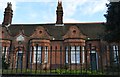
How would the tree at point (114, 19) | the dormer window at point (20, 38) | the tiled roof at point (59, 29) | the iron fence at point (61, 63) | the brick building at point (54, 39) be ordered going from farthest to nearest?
the tiled roof at point (59, 29) < the dormer window at point (20, 38) < the brick building at point (54, 39) < the tree at point (114, 19) < the iron fence at point (61, 63)

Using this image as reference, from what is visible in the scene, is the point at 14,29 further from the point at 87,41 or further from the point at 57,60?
the point at 87,41

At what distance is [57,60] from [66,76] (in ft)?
64.1

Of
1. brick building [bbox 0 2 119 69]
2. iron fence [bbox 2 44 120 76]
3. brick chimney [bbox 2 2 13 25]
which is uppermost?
brick chimney [bbox 2 2 13 25]

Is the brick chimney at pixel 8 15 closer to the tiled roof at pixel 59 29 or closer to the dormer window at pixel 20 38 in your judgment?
the tiled roof at pixel 59 29

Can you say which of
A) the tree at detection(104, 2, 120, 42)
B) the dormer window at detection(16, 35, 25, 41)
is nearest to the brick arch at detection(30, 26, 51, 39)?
the dormer window at detection(16, 35, 25, 41)

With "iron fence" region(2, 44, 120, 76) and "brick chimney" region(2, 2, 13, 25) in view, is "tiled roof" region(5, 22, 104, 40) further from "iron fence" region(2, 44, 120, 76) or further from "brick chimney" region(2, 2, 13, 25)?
"iron fence" region(2, 44, 120, 76)

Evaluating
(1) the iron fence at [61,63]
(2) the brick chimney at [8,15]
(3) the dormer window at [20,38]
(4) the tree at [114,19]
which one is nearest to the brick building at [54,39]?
(3) the dormer window at [20,38]

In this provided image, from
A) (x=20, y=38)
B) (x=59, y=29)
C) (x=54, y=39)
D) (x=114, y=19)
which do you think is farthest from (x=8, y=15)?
(x=114, y=19)

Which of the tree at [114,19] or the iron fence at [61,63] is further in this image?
the tree at [114,19]

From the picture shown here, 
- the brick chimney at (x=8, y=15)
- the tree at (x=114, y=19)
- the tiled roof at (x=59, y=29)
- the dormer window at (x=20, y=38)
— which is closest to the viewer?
the tree at (x=114, y=19)

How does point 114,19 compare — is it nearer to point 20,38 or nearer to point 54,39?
point 54,39

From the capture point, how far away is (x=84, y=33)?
31297 mm

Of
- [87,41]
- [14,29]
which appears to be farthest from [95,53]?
[14,29]

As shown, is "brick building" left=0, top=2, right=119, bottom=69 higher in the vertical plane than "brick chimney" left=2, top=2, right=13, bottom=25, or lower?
lower
